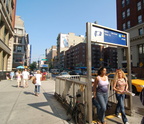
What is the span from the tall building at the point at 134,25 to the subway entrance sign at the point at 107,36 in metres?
26.4

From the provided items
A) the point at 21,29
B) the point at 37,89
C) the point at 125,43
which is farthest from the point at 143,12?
the point at 21,29

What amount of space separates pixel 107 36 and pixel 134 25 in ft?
108

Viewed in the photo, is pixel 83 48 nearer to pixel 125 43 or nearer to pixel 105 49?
pixel 105 49

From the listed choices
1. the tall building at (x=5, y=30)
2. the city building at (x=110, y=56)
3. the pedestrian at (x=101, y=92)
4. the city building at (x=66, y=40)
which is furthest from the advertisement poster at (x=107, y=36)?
the city building at (x=66, y=40)

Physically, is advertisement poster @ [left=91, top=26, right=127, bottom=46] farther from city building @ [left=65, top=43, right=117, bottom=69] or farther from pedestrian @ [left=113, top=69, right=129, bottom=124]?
city building @ [left=65, top=43, right=117, bottom=69]

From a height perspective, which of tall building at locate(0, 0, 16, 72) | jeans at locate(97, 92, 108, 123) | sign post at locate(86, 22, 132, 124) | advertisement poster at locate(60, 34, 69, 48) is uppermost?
advertisement poster at locate(60, 34, 69, 48)

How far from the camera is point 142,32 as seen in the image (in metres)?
28.5

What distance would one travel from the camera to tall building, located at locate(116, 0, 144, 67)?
28.7m

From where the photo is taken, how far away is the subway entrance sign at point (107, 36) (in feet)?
12.2

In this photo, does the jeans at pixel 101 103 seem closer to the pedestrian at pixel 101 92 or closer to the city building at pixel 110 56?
the pedestrian at pixel 101 92

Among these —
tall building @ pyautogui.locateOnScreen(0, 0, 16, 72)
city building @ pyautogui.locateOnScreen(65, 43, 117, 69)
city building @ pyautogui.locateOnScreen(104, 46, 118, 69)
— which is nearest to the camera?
tall building @ pyautogui.locateOnScreen(0, 0, 16, 72)

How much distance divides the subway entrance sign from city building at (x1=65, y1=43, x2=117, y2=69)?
71534mm

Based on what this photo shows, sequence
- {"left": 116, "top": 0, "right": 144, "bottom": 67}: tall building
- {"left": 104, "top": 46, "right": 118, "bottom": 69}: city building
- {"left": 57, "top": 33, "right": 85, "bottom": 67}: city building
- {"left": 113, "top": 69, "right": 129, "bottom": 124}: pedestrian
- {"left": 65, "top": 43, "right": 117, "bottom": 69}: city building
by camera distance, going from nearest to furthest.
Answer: {"left": 113, "top": 69, "right": 129, "bottom": 124}: pedestrian → {"left": 116, "top": 0, "right": 144, "bottom": 67}: tall building → {"left": 65, "top": 43, "right": 117, "bottom": 69}: city building → {"left": 104, "top": 46, "right": 118, "bottom": 69}: city building → {"left": 57, "top": 33, "right": 85, "bottom": 67}: city building

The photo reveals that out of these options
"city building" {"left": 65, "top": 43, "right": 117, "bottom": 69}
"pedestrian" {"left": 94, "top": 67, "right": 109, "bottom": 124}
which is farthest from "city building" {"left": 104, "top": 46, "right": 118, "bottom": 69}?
"pedestrian" {"left": 94, "top": 67, "right": 109, "bottom": 124}
